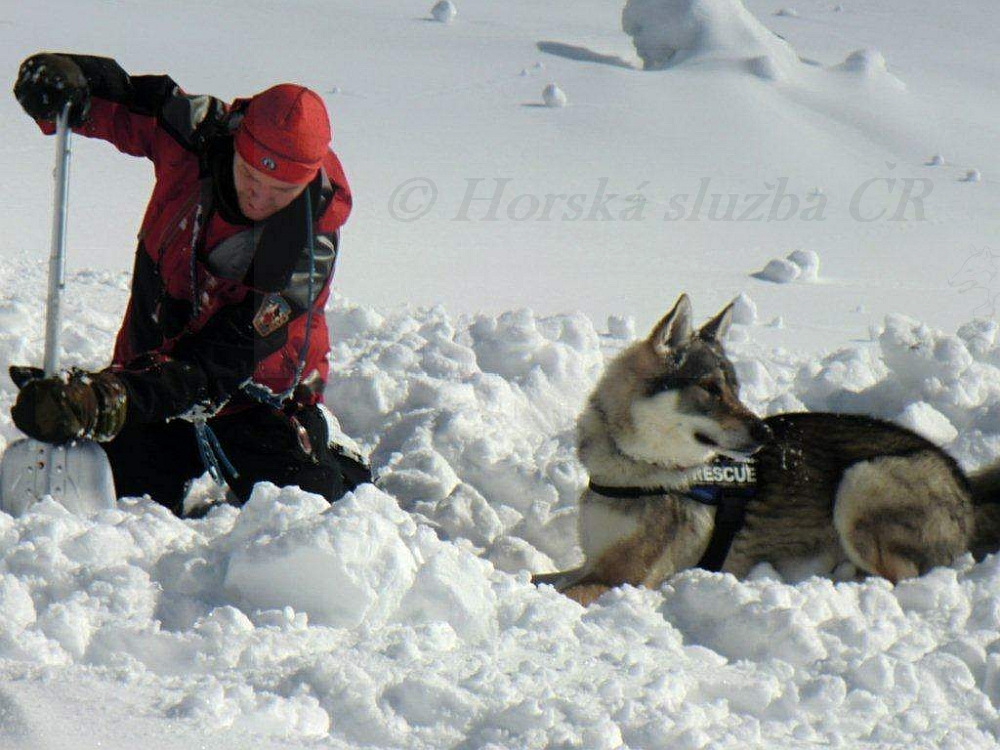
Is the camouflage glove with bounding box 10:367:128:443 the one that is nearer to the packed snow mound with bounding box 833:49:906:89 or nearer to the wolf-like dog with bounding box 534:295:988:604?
the wolf-like dog with bounding box 534:295:988:604

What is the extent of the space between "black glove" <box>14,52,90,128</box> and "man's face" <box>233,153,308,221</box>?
1.66 ft

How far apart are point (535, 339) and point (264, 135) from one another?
2.69 metres

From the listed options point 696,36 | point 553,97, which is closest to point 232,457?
point 553,97

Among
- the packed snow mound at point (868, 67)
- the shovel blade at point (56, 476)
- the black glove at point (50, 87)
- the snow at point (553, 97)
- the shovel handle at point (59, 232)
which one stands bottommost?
the snow at point (553, 97)

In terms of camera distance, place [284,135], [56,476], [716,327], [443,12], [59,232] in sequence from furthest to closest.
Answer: [443,12] → [716,327] → [59,232] → [284,135] → [56,476]

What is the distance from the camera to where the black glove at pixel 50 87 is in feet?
12.0

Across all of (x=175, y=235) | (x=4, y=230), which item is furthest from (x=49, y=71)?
(x=4, y=230)

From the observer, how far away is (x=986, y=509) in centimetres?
448

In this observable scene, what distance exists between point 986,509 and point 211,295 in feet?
9.30

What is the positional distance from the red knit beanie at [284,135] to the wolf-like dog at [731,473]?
1489 millimetres

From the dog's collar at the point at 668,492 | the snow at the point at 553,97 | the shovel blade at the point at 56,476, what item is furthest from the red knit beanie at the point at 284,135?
the snow at the point at 553,97

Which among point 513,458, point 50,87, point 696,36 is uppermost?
point 50,87
